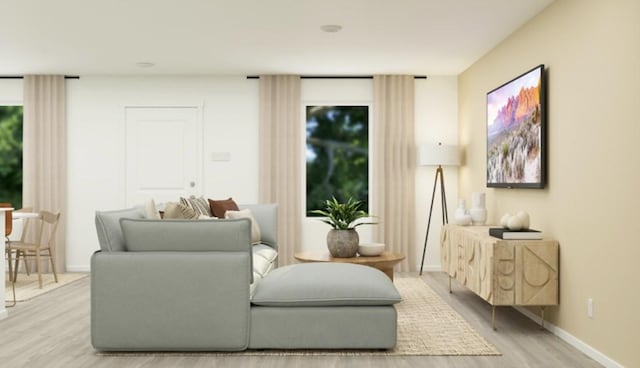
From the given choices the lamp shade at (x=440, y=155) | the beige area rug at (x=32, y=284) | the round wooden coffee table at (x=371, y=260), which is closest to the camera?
the round wooden coffee table at (x=371, y=260)

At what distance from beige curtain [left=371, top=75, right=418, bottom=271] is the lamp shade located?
1.73 ft

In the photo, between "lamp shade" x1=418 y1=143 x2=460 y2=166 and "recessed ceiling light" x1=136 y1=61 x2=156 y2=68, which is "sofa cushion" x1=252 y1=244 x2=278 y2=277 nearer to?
"lamp shade" x1=418 y1=143 x2=460 y2=166

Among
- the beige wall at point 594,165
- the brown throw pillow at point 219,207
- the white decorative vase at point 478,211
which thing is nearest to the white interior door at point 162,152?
the brown throw pillow at point 219,207

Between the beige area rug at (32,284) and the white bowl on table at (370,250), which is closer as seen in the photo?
the white bowl on table at (370,250)

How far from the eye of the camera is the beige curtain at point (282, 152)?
25.7 feet

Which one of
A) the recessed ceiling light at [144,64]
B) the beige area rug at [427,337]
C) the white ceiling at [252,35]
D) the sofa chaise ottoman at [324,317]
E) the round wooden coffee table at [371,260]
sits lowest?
the beige area rug at [427,337]

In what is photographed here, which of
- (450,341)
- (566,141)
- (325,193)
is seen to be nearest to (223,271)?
(450,341)

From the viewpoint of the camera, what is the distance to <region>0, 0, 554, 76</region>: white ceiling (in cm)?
491

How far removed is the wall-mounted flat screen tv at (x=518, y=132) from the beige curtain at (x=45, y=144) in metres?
5.18

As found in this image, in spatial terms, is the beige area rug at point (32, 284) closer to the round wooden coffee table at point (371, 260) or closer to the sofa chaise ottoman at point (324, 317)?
the round wooden coffee table at point (371, 260)

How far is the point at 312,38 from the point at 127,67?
2594mm

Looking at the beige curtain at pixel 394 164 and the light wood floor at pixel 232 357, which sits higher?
the beige curtain at pixel 394 164

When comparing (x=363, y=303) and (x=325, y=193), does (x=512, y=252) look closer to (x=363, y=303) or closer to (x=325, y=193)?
(x=363, y=303)

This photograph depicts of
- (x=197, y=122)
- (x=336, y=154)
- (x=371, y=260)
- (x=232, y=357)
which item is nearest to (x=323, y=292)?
(x=232, y=357)
